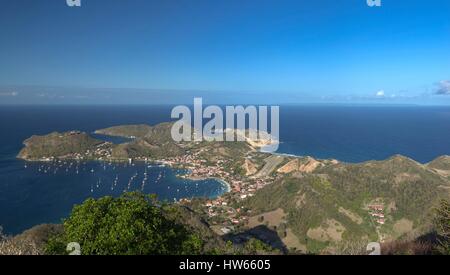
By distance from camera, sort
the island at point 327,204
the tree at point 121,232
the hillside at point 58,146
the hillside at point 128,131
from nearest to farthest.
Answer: the tree at point 121,232 → the island at point 327,204 → the hillside at point 58,146 → the hillside at point 128,131

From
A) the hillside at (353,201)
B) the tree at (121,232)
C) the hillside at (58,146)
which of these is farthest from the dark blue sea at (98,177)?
the tree at (121,232)

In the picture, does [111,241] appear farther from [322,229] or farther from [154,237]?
[322,229]

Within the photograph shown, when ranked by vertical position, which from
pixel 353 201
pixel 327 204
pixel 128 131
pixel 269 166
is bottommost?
pixel 269 166

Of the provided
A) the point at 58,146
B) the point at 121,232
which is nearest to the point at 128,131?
the point at 58,146

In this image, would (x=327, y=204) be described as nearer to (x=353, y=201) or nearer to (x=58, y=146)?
(x=353, y=201)

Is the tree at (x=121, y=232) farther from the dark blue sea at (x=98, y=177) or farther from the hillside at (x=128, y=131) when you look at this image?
the hillside at (x=128, y=131)

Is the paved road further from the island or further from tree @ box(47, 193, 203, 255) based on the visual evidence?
tree @ box(47, 193, 203, 255)

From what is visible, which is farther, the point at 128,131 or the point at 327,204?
the point at 128,131

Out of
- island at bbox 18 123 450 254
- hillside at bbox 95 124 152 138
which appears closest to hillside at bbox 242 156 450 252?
island at bbox 18 123 450 254
